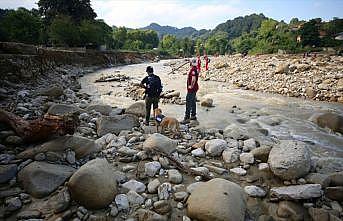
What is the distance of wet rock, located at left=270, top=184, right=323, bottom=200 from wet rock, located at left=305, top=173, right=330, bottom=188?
12.7 inches

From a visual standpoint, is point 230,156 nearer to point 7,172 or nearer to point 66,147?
point 66,147

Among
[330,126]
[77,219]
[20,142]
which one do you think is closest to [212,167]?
[77,219]

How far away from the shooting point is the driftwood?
17.8ft

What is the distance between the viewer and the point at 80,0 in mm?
52281

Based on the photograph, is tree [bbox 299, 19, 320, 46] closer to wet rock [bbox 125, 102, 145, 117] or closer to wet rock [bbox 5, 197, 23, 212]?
wet rock [bbox 125, 102, 145, 117]

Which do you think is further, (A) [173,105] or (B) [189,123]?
(A) [173,105]

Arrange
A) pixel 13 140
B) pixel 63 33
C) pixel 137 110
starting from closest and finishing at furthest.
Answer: pixel 13 140, pixel 137 110, pixel 63 33

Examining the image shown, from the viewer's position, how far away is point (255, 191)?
4516 millimetres

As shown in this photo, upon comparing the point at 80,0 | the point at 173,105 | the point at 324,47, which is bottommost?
the point at 173,105

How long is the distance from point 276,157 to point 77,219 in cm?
375

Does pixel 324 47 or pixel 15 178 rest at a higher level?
pixel 324 47

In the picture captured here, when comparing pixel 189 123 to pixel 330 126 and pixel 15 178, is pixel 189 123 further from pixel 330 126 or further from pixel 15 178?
pixel 15 178

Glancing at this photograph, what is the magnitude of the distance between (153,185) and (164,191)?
0.84 feet

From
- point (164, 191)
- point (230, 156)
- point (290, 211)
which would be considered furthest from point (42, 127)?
point (290, 211)
